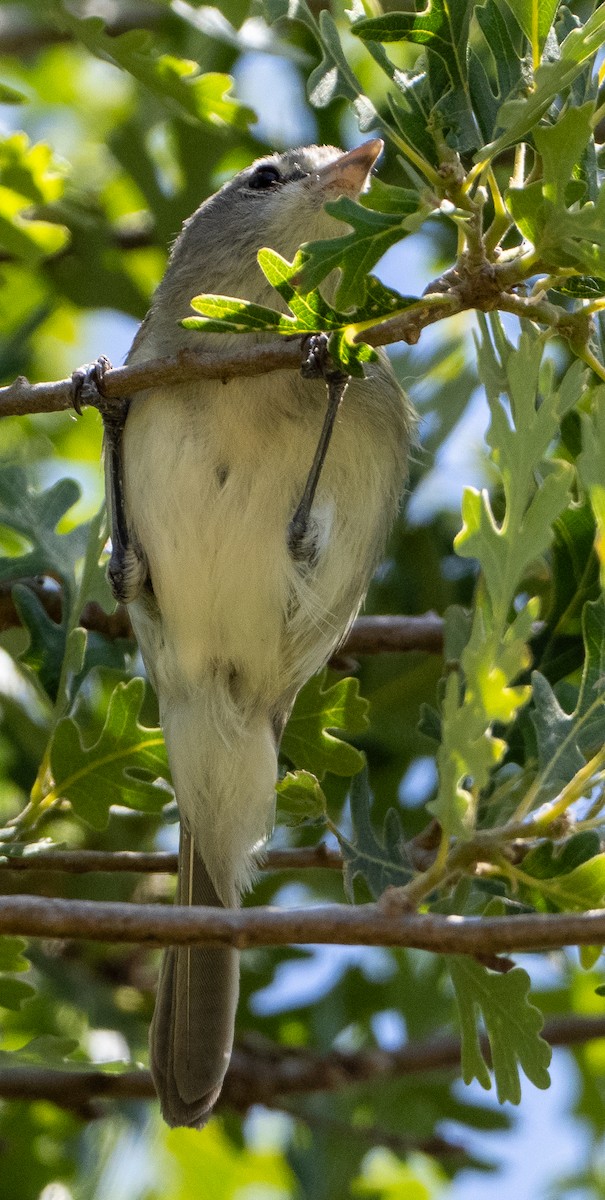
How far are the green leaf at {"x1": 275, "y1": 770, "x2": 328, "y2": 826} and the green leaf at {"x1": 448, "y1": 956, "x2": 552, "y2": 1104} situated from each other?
0.57 meters

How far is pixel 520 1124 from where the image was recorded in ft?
12.7

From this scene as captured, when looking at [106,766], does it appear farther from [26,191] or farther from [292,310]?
[26,191]

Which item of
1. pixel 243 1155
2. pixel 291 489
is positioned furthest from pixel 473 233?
pixel 243 1155

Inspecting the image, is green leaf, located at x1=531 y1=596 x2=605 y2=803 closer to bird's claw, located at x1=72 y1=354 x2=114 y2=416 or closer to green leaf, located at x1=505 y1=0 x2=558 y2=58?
green leaf, located at x1=505 y1=0 x2=558 y2=58

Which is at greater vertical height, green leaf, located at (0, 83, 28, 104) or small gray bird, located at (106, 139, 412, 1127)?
green leaf, located at (0, 83, 28, 104)

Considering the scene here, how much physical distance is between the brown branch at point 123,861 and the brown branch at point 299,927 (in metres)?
0.73

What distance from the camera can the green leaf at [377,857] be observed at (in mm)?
2580

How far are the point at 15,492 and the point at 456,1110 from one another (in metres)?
2.00

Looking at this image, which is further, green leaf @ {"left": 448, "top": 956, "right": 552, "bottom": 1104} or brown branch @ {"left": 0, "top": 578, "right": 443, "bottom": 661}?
brown branch @ {"left": 0, "top": 578, "right": 443, "bottom": 661}

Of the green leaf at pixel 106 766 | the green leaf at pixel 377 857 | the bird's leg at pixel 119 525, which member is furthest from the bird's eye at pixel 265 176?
the green leaf at pixel 377 857

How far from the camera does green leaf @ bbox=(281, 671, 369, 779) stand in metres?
3.20

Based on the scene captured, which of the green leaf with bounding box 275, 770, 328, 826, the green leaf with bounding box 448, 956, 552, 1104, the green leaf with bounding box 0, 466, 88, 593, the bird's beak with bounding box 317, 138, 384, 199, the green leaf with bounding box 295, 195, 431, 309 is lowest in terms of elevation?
the green leaf with bounding box 448, 956, 552, 1104

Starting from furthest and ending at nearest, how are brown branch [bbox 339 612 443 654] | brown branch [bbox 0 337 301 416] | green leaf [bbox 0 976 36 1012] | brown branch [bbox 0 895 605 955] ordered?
brown branch [bbox 339 612 443 654]
green leaf [bbox 0 976 36 1012]
brown branch [bbox 0 337 301 416]
brown branch [bbox 0 895 605 955]

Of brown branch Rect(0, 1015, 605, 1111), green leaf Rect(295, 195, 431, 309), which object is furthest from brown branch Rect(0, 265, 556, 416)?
brown branch Rect(0, 1015, 605, 1111)
